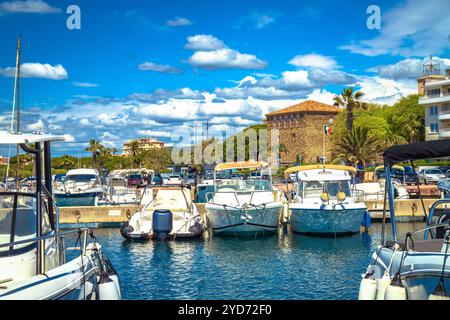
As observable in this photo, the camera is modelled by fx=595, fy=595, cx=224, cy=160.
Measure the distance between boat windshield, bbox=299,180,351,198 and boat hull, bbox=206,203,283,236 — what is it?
1.43 metres

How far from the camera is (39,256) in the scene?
9.25 metres

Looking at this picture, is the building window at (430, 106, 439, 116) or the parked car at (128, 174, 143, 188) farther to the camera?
the building window at (430, 106, 439, 116)

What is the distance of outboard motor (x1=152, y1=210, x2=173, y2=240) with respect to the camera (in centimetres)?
2292

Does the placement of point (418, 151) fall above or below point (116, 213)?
above

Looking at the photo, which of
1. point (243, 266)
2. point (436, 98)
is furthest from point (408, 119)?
point (243, 266)

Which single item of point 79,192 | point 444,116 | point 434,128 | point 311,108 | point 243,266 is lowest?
point 243,266

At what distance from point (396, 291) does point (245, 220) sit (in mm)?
15262

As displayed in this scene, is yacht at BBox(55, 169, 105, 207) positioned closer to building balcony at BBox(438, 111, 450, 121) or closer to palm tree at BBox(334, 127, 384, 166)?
palm tree at BBox(334, 127, 384, 166)

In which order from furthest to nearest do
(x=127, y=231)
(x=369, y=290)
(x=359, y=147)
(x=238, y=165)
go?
(x=359, y=147), (x=238, y=165), (x=127, y=231), (x=369, y=290)

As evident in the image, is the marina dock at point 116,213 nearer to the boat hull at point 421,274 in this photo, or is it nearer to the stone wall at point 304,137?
the boat hull at point 421,274

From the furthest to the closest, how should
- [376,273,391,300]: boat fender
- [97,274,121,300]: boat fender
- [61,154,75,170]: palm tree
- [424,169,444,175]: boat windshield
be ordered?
[61,154,75,170]: palm tree → [424,169,444,175]: boat windshield → [97,274,121,300]: boat fender → [376,273,391,300]: boat fender

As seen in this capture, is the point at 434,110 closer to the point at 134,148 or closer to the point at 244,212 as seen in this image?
the point at 244,212

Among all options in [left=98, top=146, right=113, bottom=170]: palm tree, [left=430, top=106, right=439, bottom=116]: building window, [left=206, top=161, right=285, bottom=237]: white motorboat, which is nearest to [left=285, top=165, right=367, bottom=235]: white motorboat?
[left=206, top=161, right=285, bottom=237]: white motorboat

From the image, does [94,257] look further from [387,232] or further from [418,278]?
[387,232]
